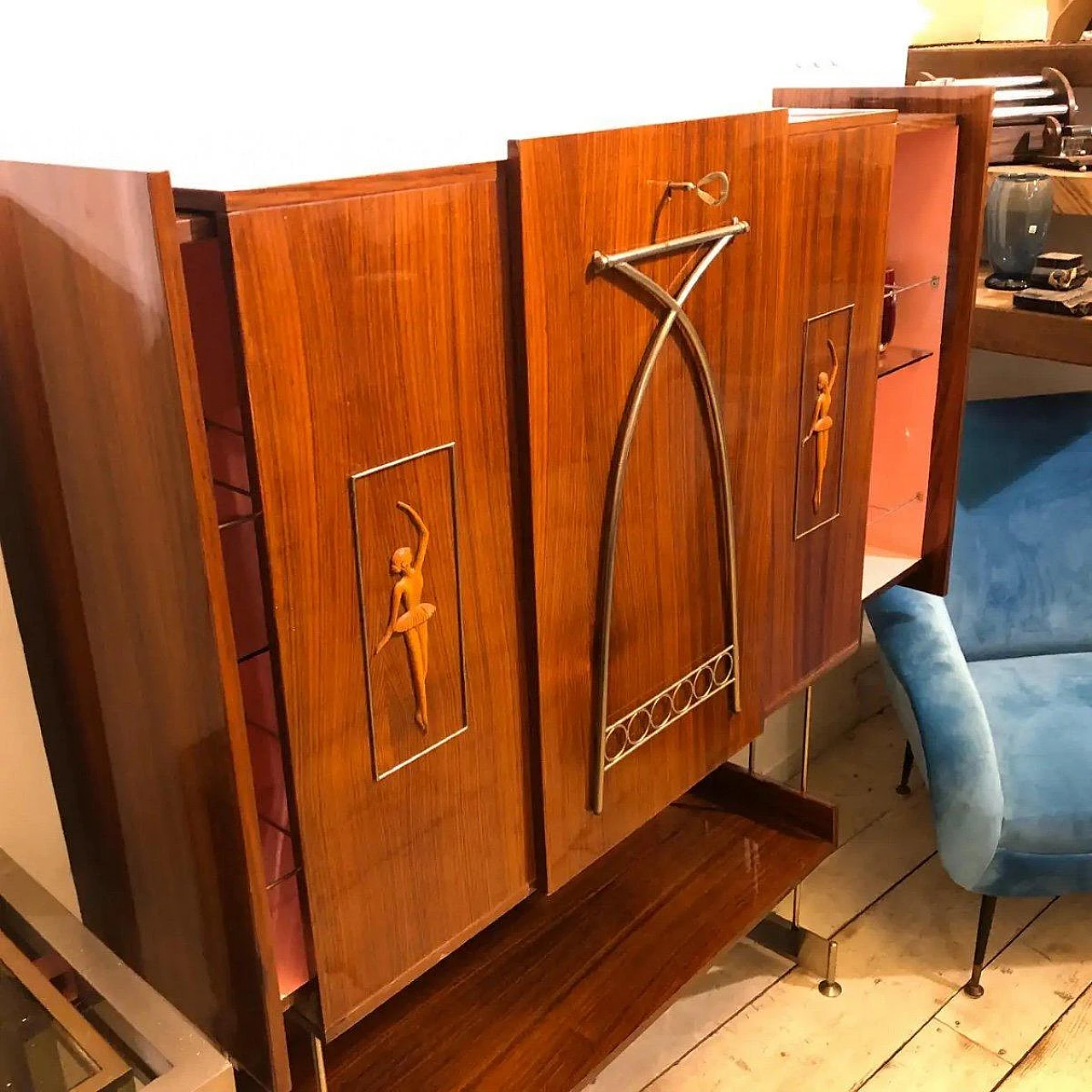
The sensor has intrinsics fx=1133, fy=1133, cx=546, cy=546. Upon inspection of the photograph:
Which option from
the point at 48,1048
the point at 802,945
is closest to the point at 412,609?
the point at 48,1048

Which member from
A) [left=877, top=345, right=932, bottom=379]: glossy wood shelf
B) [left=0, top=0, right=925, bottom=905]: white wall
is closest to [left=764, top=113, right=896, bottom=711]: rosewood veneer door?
[left=877, top=345, right=932, bottom=379]: glossy wood shelf

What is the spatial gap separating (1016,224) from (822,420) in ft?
2.82

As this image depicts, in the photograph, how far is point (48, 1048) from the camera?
856 millimetres

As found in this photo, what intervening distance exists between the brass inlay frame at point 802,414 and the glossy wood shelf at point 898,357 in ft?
0.59

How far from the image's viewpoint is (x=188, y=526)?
0.75 m

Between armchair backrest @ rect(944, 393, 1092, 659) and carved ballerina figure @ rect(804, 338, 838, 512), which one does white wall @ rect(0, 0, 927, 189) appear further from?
armchair backrest @ rect(944, 393, 1092, 659)

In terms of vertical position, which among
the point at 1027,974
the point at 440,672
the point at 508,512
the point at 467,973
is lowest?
the point at 1027,974

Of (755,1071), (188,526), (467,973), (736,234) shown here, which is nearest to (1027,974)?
(755,1071)

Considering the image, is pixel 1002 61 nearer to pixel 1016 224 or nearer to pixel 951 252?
pixel 1016 224

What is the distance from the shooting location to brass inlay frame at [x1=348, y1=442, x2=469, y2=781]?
827 mm

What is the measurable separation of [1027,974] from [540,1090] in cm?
107

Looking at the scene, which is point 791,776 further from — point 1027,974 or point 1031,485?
point 1031,485

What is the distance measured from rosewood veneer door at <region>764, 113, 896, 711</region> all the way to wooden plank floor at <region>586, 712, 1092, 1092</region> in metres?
0.56

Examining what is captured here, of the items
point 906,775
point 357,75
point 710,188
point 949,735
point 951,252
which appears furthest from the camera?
point 906,775
